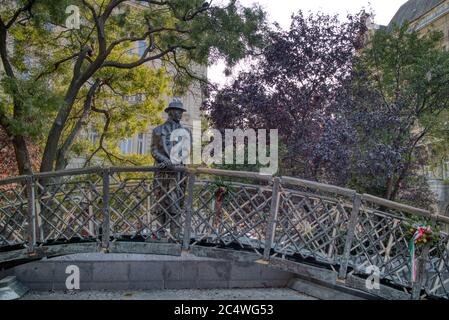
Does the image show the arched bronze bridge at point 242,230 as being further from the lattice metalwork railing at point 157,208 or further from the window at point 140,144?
the window at point 140,144

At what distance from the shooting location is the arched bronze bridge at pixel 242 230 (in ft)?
18.3

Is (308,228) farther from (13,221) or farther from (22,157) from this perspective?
(22,157)

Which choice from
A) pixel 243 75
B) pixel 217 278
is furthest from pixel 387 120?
pixel 217 278

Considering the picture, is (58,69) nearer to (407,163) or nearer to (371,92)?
(371,92)

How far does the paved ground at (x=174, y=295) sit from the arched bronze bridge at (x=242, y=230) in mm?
1107

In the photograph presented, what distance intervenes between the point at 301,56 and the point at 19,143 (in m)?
7.43

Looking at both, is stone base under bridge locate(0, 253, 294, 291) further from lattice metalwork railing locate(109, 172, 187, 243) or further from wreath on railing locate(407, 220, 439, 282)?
wreath on railing locate(407, 220, 439, 282)

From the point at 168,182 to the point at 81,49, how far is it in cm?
644

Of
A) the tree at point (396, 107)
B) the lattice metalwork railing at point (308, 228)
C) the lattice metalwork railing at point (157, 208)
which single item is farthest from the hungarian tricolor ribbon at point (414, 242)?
the tree at point (396, 107)

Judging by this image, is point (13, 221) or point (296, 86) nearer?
point (13, 221)

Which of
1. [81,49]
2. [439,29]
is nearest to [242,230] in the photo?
[81,49]

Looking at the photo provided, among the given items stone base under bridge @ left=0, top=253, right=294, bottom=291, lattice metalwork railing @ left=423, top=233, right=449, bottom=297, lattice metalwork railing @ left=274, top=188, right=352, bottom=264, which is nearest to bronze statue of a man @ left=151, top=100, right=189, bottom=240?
stone base under bridge @ left=0, top=253, right=294, bottom=291

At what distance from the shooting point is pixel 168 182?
A: 6691 mm

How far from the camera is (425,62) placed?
1123 centimetres
